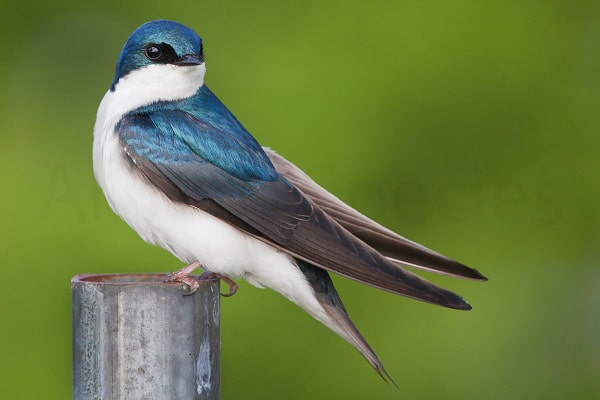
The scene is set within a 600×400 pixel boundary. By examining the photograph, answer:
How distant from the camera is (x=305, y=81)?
3.43m

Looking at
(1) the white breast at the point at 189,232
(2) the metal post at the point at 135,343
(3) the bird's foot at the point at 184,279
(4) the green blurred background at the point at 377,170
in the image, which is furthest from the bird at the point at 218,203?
(4) the green blurred background at the point at 377,170

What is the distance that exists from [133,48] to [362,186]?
88 cm

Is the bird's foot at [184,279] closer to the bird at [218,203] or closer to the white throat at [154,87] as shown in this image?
the bird at [218,203]

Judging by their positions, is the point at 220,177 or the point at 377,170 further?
the point at 377,170

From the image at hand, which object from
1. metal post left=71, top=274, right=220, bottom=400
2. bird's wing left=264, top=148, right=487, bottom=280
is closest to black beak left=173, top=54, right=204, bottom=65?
bird's wing left=264, top=148, right=487, bottom=280

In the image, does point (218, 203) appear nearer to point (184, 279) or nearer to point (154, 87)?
point (154, 87)

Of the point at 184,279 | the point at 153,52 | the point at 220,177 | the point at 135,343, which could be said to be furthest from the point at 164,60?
the point at 135,343

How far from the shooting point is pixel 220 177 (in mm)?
2535

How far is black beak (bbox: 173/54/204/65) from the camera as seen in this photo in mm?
2572

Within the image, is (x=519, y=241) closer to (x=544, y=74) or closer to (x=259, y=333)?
(x=544, y=74)

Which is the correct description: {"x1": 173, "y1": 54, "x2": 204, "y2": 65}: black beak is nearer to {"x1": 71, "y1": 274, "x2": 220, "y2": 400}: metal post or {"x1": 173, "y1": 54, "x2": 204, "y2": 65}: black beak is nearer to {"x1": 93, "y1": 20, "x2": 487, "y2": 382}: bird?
{"x1": 93, "y1": 20, "x2": 487, "y2": 382}: bird

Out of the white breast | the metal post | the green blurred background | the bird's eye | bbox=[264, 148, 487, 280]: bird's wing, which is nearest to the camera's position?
the metal post

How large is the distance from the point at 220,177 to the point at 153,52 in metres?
0.31

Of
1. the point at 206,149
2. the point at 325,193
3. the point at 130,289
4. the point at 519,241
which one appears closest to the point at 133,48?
the point at 206,149
